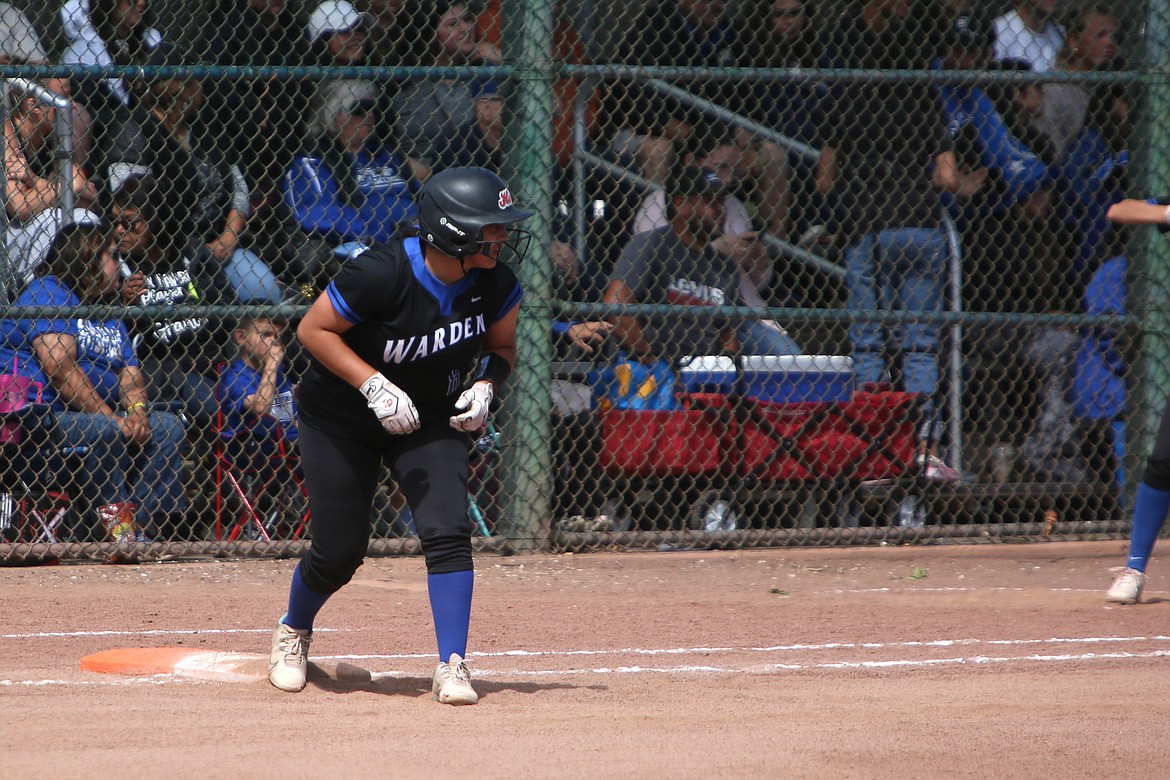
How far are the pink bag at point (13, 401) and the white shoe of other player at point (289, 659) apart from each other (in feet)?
9.16

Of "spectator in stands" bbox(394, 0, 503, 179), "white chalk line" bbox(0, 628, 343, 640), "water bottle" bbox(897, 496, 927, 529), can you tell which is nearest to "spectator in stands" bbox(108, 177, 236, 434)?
"spectator in stands" bbox(394, 0, 503, 179)

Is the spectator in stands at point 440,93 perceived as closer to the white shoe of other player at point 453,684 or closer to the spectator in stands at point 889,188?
the spectator in stands at point 889,188

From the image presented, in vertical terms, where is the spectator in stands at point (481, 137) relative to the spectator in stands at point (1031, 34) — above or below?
below

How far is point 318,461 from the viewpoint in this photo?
4277mm

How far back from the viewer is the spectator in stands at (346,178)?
6.96 meters

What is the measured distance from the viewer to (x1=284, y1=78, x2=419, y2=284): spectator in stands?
6.96 m

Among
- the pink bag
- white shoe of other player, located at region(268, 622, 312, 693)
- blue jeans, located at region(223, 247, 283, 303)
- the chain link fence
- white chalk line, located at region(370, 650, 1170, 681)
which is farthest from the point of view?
blue jeans, located at region(223, 247, 283, 303)

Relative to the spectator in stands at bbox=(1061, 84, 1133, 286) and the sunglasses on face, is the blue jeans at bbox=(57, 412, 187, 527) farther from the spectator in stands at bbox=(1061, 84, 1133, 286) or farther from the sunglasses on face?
the spectator in stands at bbox=(1061, 84, 1133, 286)

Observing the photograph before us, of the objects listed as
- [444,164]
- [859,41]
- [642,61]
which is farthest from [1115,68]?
[444,164]

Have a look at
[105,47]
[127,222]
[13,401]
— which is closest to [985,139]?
[127,222]

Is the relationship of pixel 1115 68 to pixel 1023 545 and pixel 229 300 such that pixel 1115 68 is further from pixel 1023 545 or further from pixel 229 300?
pixel 229 300

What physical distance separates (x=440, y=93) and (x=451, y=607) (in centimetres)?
361

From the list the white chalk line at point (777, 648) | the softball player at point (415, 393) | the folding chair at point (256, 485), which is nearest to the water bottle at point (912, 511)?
the white chalk line at point (777, 648)

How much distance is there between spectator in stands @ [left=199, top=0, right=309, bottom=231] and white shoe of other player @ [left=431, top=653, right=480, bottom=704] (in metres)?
3.45
